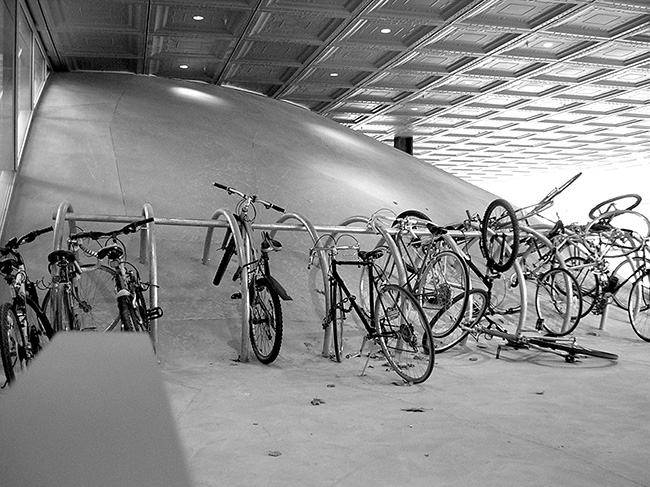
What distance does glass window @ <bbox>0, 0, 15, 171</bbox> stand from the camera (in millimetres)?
7195

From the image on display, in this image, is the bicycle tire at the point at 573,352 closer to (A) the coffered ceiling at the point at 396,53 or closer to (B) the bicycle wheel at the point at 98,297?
(B) the bicycle wheel at the point at 98,297

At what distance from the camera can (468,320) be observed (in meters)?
6.13

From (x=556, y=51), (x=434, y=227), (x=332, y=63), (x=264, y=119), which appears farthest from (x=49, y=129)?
(x=556, y=51)

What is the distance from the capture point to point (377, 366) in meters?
5.39

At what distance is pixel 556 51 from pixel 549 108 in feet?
14.6

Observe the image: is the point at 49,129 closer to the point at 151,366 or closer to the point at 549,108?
the point at 151,366

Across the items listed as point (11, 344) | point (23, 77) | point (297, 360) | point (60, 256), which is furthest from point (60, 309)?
point (23, 77)

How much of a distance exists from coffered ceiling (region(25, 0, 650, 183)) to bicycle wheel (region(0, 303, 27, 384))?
20.6ft

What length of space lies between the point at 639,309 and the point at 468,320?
87.7 inches

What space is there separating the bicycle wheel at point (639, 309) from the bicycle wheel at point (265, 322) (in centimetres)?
397

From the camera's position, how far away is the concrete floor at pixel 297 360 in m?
3.17

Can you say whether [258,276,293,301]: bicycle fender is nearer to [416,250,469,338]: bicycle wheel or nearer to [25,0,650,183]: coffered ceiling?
[416,250,469,338]: bicycle wheel

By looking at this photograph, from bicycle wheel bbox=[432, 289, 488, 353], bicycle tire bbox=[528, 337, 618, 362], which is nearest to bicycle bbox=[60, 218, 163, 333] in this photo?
bicycle wheel bbox=[432, 289, 488, 353]

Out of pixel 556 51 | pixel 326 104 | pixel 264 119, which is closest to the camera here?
pixel 556 51
